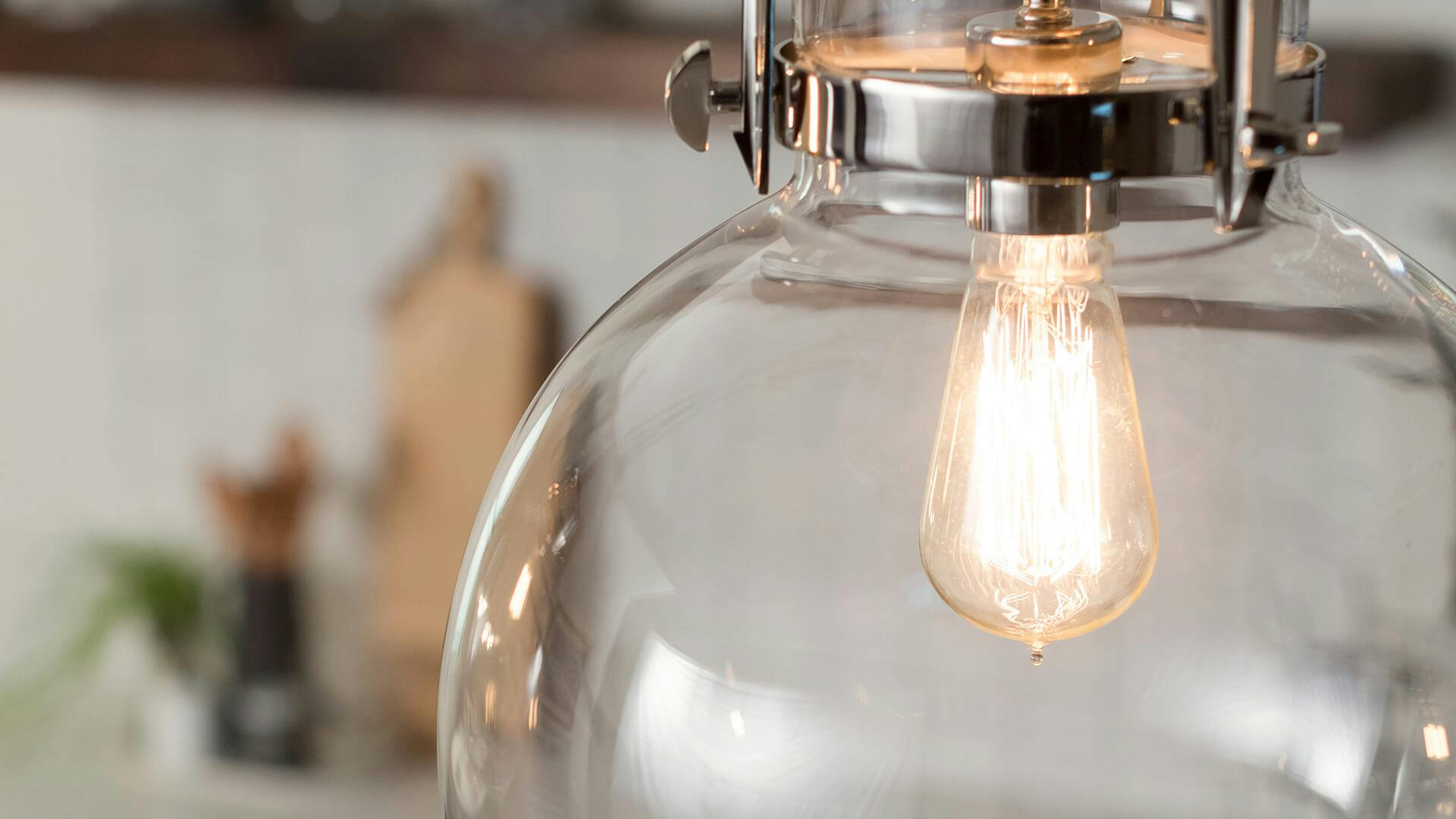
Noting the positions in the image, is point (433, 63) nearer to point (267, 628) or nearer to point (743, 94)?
point (267, 628)

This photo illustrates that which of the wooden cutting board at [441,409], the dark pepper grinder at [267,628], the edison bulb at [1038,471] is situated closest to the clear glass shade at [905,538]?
the edison bulb at [1038,471]

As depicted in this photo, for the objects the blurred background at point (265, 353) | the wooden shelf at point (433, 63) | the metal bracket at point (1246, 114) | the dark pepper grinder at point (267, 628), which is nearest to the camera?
the metal bracket at point (1246, 114)

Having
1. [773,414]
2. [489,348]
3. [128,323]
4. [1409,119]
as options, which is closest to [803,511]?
[773,414]

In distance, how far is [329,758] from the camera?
1.30 metres

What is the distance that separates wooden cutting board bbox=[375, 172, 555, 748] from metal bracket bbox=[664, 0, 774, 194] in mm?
985

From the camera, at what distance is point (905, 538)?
0.23 m

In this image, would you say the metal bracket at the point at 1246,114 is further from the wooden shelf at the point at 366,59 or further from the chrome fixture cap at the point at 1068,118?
the wooden shelf at the point at 366,59

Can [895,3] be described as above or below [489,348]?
above

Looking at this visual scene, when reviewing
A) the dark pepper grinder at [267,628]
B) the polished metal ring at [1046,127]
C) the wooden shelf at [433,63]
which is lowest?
the dark pepper grinder at [267,628]

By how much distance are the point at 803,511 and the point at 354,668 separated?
1.22 meters

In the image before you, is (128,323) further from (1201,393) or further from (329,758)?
(1201,393)

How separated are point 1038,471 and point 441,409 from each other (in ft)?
3.49

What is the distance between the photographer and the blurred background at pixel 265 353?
1146mm

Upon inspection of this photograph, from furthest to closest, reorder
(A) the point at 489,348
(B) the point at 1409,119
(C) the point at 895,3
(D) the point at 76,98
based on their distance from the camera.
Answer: (D) the point at 76,98 → (A) the point at 489,348 → (B) the point at 1409,119 → (C) the point at 895,3
